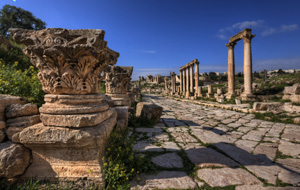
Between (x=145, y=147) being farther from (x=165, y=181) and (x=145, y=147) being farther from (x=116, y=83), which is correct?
(x=116, y=83)

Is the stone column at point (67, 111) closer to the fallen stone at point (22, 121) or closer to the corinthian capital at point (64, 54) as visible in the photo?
the corinthian capital at point (64, 54)

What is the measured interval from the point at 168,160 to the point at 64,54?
2.32m

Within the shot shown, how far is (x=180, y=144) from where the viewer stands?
3.18m

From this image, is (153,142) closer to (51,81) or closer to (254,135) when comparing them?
(51,81)

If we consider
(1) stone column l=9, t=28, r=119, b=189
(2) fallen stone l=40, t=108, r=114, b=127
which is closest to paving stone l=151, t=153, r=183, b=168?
(1) stone column l=9, t=28, r=119, b=189

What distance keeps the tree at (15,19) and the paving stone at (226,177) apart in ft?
112

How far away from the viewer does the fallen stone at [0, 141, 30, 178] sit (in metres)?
1.53

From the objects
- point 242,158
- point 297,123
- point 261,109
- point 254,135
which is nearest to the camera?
point 242,158

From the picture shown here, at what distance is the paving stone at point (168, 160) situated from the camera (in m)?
2.29

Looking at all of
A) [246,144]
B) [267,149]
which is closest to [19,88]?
[246,144]

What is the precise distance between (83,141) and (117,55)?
3.19 meters

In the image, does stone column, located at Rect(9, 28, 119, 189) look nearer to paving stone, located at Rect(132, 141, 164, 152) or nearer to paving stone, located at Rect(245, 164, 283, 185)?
paving stone, located at Rect(132, 141, 164, 152)

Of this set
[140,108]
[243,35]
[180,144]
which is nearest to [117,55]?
[140,108]

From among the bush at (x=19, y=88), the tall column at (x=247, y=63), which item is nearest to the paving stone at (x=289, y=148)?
the bush at (x=19, y=88)
